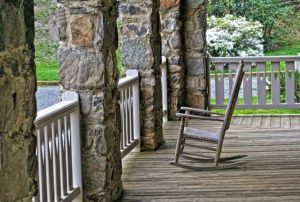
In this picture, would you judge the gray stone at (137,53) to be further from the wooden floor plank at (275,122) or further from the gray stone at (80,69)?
the wooden floor plank at (275,122)

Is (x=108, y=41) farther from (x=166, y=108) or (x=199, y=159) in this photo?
(x=166, y=108)

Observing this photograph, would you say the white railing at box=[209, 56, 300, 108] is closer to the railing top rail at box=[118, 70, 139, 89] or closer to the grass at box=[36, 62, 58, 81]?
the railing top rail at box=[118, 70, 139, 89]

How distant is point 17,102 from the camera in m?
2.96

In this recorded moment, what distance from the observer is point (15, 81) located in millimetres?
2941

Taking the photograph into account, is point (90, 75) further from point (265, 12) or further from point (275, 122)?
point (265, 12)

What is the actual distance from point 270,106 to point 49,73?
4.77 meters

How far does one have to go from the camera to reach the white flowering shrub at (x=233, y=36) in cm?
1262

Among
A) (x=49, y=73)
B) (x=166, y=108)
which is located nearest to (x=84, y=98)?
(x=49, y=73)

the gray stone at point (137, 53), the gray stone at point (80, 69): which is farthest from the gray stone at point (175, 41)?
the gray stone at point (80, 69)

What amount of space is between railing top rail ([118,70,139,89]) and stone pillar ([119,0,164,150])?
0.19 meters

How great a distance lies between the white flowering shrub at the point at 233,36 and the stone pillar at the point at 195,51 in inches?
124

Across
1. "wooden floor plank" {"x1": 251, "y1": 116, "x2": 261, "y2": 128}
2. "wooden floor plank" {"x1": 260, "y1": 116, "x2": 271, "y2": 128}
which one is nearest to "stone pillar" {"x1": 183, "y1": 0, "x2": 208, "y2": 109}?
"wooden floor plank" {"x1": 251, "y1": 116, "x2": 261, "y2": 128}

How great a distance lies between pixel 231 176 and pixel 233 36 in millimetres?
7061

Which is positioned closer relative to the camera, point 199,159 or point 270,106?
point 199,159
